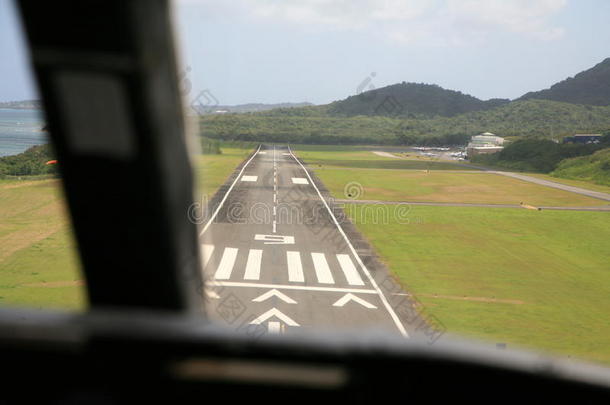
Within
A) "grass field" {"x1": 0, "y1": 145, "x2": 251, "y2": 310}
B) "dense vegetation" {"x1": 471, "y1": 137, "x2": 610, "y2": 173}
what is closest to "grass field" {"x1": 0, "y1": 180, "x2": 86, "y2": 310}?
"grass field" {"x1": 0, "y1": 145, "x2": 251, "y2": 310}

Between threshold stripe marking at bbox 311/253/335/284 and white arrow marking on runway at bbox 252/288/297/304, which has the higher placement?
white arrow marking on runway at bbox 252/288/297/304

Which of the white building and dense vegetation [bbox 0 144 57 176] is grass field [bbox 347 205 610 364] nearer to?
dense vegetation [bbox 0 144 57 176]

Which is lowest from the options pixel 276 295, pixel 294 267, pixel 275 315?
pixel 294 267

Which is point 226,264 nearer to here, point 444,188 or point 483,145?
point 444,188

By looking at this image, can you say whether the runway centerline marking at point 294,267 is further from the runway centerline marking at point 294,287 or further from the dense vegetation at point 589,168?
the dense vegetation at point 589,168

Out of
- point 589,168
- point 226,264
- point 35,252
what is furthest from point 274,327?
point 589,168
